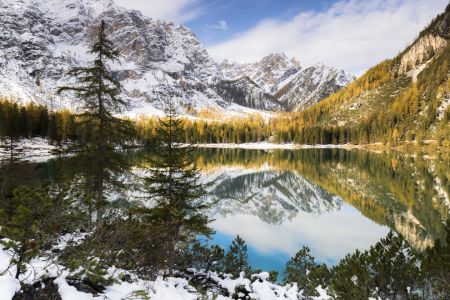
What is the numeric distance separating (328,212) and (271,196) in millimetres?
8618

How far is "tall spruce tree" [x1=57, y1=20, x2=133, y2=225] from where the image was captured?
36.6ft

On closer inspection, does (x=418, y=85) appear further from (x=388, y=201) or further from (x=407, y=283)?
(x=407, y=283)

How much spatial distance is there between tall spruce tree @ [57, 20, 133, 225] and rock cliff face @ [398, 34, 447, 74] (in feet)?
617

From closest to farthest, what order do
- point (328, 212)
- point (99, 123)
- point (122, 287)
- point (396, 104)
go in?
1. point (122, 287)
2. point (99, 123)
3. point (328, 212)
4. point (396, 104)

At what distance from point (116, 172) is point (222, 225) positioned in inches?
425

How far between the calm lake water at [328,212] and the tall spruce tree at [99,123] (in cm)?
155

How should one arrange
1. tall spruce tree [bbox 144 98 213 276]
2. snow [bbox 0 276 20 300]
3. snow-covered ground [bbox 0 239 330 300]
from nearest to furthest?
snow [bbox 0 276 20 300]
snow-covered ground [bbox 0 239 330 300]
tall spruce tree [bbox 144 98 213 276]

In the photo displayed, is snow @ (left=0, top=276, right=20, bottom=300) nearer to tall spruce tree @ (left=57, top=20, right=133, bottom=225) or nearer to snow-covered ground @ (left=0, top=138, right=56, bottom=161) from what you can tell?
tall spruce tree @ (left=57, top=20, right=133, bottom=225)

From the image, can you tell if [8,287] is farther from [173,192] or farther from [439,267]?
[439,267]

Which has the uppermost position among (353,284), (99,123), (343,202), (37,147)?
(99,123)

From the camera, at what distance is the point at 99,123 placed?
11750 mm

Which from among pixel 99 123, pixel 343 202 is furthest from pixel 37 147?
pixel 343 202

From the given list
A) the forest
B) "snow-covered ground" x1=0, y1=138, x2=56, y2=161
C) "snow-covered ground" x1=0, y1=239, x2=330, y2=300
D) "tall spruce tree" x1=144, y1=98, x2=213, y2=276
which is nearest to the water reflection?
the forest

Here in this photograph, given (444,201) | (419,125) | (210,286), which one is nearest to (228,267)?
(210,286)
